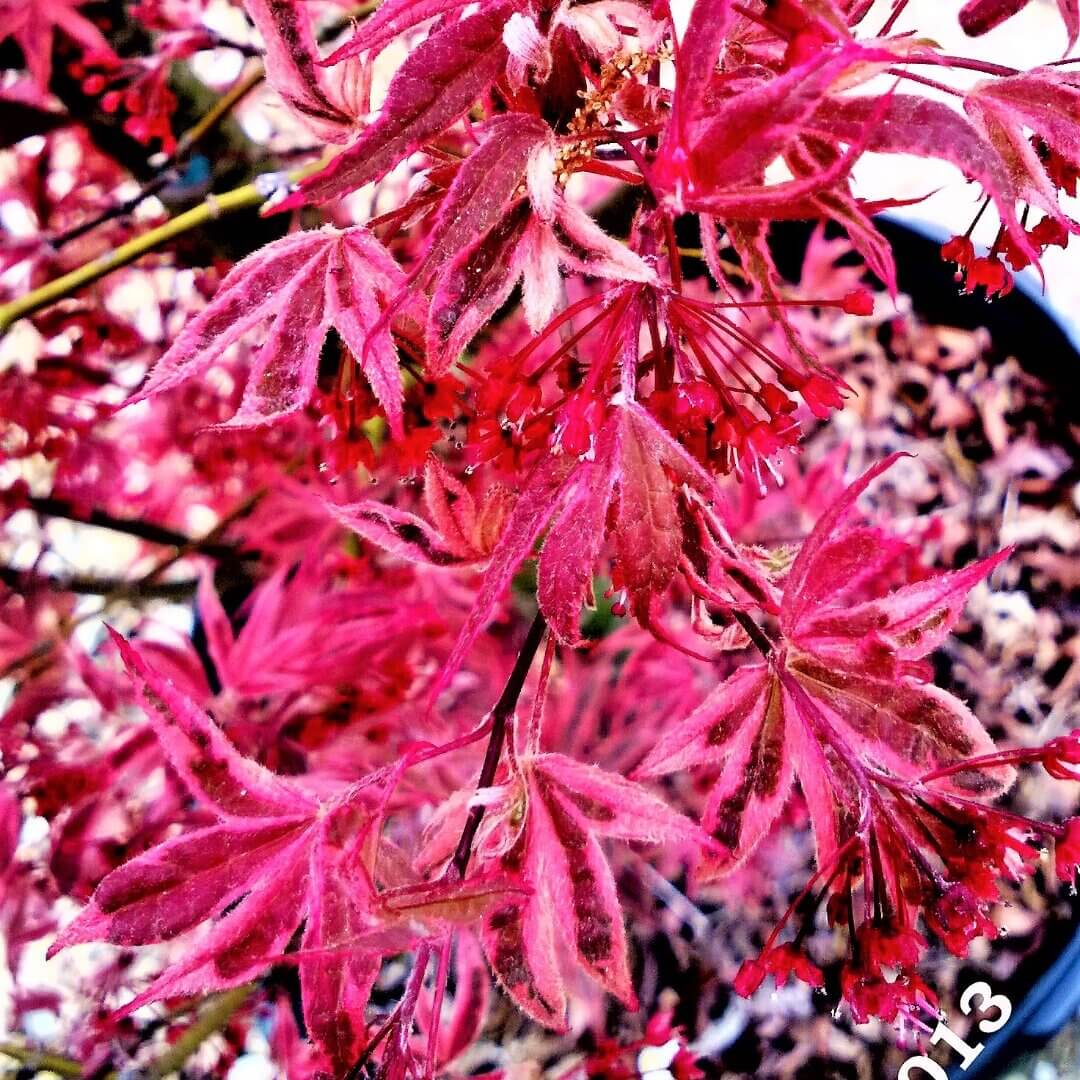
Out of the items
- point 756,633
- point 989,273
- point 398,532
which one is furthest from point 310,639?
point 989,273

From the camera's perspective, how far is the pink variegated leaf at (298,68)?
305 mm

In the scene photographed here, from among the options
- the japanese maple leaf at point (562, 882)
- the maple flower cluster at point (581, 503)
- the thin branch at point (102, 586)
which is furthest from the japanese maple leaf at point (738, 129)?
the thin branch at point (102, 586)

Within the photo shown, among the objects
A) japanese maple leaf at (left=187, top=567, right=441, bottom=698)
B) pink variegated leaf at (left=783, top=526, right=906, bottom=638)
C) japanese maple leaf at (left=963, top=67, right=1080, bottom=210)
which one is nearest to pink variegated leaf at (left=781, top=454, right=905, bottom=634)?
pink variegated leaf at (left=783, top=526, right=906, bottom=638)

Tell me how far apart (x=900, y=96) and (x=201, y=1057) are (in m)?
1.02

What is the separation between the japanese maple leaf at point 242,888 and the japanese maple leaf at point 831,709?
0.41 ft

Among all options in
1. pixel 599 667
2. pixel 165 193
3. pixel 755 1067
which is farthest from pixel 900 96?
pixel 755 1067

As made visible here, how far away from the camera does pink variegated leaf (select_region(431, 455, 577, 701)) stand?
265 mm

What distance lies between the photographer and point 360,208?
3.13 ft

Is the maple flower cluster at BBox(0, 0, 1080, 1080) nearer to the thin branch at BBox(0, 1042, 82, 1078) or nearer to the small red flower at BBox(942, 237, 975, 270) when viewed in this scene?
the small red flower at BBox(942, 237, 975, 270)

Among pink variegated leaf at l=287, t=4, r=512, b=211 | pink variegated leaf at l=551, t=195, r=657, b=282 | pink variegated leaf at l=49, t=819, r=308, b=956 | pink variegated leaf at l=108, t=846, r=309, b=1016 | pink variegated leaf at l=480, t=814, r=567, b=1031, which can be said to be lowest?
pink variegated leaf at l=480, t=814, r=567, b=1031

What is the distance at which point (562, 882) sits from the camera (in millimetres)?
344

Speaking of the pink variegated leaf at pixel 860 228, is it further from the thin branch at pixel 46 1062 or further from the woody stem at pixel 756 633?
the thin branch at pixel 46 1062

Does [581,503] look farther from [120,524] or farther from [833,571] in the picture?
[120,524]

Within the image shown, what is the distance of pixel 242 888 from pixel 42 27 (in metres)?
0.70
